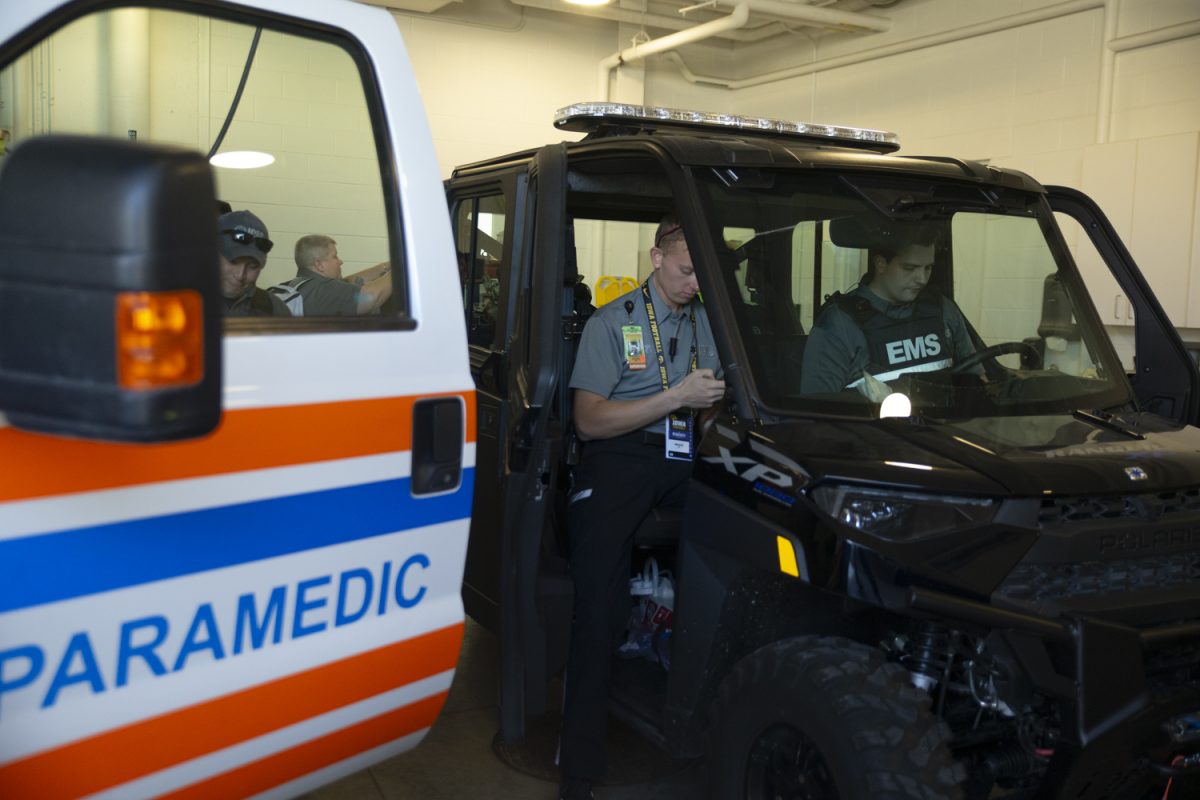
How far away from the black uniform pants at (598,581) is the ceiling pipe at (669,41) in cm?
683


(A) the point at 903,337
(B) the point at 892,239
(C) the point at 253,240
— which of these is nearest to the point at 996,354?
(A) the point at 903,337

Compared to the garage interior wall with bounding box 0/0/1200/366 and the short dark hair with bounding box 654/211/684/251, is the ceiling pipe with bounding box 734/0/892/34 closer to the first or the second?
the garage interior wall with bounding box 0/0/1200/366

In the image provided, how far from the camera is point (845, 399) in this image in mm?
2666

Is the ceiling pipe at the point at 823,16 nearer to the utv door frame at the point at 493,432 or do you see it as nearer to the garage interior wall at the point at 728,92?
the garage interior wall at the point at 728,92

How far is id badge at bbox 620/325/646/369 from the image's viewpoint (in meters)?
3.26

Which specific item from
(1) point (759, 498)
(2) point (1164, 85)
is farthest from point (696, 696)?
(2) point (1164, 85)

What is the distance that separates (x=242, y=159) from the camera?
6.47 feet

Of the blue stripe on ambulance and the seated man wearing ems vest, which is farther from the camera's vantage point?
the seated man wearing ems vest

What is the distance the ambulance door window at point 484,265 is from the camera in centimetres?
348

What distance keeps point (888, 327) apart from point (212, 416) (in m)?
2.01

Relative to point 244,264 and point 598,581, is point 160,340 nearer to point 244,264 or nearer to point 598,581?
point 244,264

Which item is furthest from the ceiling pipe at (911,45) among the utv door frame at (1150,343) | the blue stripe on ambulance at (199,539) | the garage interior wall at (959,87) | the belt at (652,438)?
the blue stripe on ambulance at (199,539)

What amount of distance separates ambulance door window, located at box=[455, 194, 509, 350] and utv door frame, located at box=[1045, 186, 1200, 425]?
1.75 metres

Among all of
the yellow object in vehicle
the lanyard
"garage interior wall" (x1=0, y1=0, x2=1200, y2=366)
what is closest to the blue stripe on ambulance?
"garage interior wall" (x1=0, y1=0, x2=1200, y2=366)
